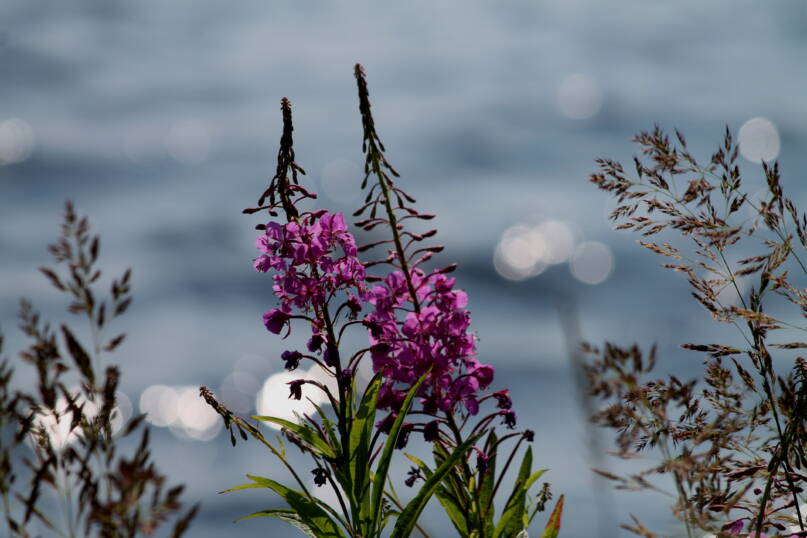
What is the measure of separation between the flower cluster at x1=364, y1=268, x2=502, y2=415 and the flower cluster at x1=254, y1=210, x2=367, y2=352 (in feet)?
0.47

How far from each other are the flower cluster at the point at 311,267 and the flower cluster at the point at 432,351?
14 centimetres

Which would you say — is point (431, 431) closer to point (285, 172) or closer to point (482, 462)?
point (482, 462)

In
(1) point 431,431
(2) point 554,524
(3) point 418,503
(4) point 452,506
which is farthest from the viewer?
(4) point 452,506

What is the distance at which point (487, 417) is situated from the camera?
309cm

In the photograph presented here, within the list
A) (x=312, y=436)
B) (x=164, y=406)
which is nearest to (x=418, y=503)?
(x=312, y=436)

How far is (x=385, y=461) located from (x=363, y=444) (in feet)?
0.39

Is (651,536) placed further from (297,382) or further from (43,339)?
(297,382)

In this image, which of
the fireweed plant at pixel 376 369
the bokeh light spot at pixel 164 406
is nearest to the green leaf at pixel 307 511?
the fireweed plant at pixel 376 369

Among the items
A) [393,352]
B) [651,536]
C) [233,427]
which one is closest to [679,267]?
[651,536]

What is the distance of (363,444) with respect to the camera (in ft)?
10.2

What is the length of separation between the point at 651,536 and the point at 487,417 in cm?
137

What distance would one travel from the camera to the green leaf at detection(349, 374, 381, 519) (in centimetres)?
307

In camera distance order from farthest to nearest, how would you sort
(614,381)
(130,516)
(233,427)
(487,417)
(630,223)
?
1. (487,417)
2. (233,427)
3. (630,223)
4. (614,381)
5. (130,516)

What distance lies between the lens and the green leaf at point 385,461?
2941 mm
